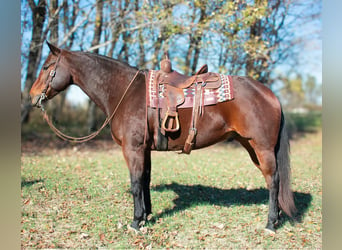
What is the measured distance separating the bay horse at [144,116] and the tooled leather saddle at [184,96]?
0.28 ft

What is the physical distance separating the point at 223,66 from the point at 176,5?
2.31 metres

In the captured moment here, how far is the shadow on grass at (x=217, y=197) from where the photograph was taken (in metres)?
4.54

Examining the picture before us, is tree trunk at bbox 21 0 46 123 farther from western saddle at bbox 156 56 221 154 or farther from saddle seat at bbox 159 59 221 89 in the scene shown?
western saddle at bbox 156 56 221 154

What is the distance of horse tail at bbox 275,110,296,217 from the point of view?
147 inches

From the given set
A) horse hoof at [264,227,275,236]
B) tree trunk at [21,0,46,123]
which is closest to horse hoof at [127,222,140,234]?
horse hoof at [264,227,275,236]

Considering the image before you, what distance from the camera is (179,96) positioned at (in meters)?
3.53

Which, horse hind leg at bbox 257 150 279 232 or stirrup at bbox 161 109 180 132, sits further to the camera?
horse hind leg at bbox 257 150 279 232

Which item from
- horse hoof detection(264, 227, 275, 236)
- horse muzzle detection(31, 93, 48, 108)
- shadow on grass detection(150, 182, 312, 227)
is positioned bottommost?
shadow on grass detection(150, 182, 312, 227)

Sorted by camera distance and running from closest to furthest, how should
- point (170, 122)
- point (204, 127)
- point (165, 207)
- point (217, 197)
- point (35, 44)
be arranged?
1. point (170, 122)
2. point (204, 127)
3. point (165, 207)
4. point (217, 197)
5. point (35, 44)

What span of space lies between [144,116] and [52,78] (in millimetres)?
1301

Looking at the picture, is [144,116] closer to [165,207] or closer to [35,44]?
[165,207]

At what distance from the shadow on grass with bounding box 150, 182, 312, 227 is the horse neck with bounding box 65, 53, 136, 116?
1.86 meters

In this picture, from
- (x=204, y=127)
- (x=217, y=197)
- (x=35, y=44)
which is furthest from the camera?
(x=35, y=44)

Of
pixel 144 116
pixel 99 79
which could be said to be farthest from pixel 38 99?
pixel 144 116
